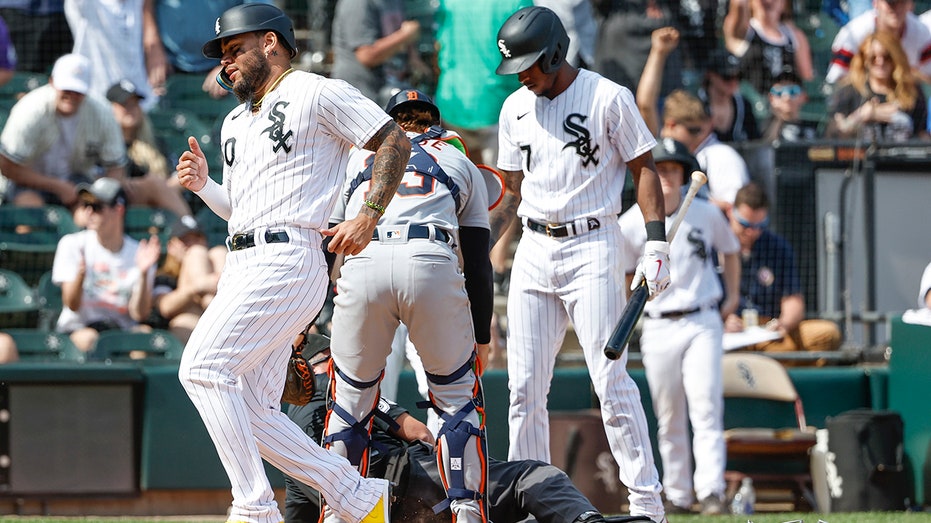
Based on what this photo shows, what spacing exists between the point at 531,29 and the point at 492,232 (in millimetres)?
862

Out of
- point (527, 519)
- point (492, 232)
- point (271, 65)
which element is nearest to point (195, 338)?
point (271, 65)

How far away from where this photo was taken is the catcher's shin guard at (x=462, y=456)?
4.76 meters

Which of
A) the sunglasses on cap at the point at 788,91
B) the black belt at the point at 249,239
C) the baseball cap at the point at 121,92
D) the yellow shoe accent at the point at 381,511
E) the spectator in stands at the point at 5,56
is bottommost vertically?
the yellow shoe accent at the point at 381,511

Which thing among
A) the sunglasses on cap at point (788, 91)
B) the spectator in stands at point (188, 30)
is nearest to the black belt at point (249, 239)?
the spectator in stands at point (188, 30)

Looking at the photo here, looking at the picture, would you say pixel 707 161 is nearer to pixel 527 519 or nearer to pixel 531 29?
pixel 531 29

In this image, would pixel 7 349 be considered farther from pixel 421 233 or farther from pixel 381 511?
pixel 381 511

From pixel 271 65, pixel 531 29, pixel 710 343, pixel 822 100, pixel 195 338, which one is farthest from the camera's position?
pixel 822 100

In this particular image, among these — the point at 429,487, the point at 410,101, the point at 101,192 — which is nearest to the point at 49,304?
the point at 101,192

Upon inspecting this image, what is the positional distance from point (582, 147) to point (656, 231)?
0.46m

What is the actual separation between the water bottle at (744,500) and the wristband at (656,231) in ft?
8.83

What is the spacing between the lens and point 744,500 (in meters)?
7.65

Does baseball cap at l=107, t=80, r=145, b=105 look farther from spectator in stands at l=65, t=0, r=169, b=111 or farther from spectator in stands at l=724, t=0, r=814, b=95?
spectator in stands at l=724, t=0, r=814, b=95

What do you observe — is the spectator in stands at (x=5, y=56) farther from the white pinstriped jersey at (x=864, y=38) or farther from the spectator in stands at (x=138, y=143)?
the white pinstriped jersey at (x=864, y=38)

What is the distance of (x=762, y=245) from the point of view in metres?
8.80
